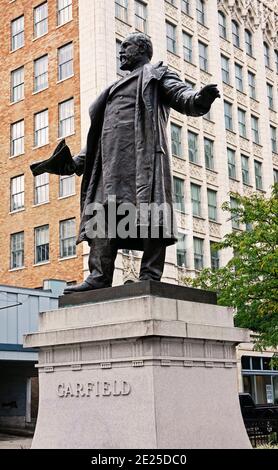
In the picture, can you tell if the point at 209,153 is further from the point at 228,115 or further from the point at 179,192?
the point at 179,192

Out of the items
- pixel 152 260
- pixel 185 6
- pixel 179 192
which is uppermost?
pixel 185 6

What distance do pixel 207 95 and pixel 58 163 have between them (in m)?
2.20

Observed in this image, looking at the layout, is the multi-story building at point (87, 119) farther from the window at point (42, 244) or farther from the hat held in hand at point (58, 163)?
the hat held in hand at point (58, 163)

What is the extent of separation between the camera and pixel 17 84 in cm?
4003

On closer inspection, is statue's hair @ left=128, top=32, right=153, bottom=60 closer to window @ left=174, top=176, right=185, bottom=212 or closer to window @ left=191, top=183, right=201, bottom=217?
window @ left=174, top=176, right=185, bottom=212

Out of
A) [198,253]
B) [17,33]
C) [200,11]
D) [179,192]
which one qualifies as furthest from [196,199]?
[17,33]

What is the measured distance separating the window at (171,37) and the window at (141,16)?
2.04 m

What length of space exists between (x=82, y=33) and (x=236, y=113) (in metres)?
12.9

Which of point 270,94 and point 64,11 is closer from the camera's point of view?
point 64,11

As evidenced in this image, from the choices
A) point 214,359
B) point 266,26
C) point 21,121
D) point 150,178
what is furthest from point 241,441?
point 266,26

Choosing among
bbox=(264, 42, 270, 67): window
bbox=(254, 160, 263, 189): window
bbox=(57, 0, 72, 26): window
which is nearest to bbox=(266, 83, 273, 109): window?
bbox=(264, 42, 270, 67): window

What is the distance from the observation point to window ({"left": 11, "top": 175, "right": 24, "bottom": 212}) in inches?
1511

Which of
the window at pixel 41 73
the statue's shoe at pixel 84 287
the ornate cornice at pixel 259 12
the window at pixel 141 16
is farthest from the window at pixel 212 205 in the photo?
the statue's shoe at pixel 84 287

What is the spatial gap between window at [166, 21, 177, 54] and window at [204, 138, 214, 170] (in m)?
Answer: 5.78
